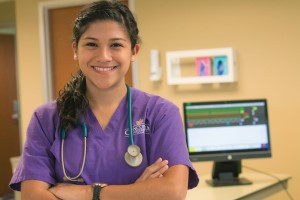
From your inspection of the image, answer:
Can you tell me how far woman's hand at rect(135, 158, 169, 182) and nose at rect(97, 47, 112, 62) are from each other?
14.6 inches

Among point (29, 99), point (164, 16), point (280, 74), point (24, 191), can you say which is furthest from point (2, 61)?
point (24, 191)

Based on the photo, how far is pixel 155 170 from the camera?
1.45 m

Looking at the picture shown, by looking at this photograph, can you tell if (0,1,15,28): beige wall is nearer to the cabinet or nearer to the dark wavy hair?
the cabinet

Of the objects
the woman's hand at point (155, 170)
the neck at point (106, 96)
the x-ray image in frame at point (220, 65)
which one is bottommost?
the woman's hand at point (155, 170)

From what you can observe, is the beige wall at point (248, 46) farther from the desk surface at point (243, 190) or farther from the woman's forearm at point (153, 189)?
the woman's forearm at point (153, 189)

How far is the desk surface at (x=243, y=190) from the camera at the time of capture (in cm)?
227

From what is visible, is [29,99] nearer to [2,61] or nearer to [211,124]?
[2,61]

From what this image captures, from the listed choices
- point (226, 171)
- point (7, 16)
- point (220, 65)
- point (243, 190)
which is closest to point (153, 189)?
point (243, 190)

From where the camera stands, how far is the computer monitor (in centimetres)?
Result: 261

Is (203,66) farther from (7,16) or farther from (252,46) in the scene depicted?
(7,16)

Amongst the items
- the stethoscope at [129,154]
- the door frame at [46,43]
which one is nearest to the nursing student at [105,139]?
the stethoscope at [129,154]

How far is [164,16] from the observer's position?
11.1 feet

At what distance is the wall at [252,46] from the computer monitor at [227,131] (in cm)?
50

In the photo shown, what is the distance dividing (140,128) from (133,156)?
0.39 feet
